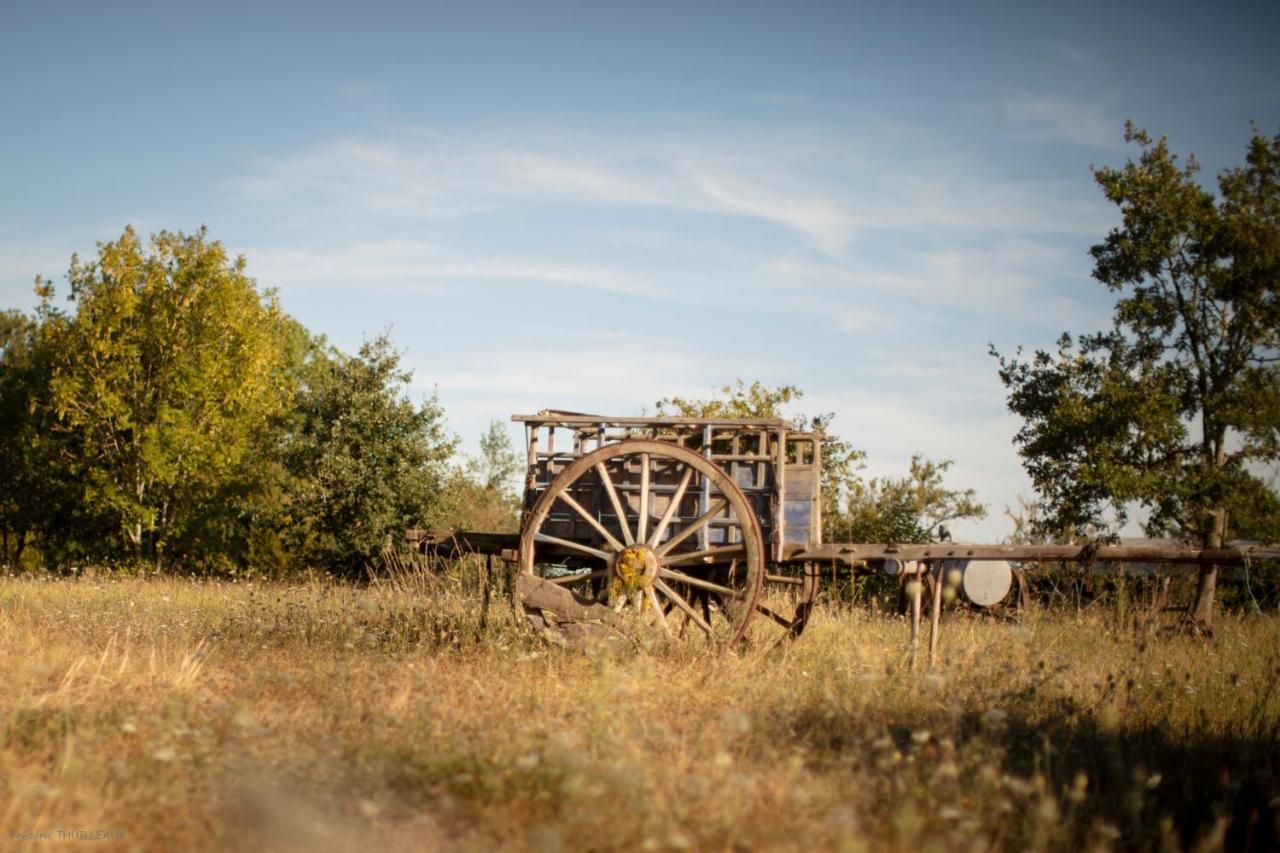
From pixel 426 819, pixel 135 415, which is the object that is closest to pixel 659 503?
pixel 426 819

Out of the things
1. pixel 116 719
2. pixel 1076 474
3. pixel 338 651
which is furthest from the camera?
pixel 1076 474

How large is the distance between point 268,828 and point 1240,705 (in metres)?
6.53

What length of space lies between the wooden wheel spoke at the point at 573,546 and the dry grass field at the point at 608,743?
0.75 metres

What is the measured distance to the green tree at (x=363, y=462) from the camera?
72.5 ft

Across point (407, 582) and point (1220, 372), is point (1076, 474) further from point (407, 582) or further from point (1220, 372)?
point (407, 582)

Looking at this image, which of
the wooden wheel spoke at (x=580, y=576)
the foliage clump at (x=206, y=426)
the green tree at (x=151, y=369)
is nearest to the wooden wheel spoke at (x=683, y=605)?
the wooden wheel spoke at (x=580, y=576)

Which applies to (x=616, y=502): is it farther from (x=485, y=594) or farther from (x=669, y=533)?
(x=485, y=594)

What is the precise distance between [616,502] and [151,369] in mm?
18694

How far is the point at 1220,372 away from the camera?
61.1 feet

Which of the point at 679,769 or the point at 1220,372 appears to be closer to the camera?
the point at 679,769

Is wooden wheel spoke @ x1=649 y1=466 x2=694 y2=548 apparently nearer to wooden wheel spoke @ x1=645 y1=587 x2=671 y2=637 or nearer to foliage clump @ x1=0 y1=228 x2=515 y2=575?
wooden wheel spoke @ x1=645 y1=587 x2=671 y2=637

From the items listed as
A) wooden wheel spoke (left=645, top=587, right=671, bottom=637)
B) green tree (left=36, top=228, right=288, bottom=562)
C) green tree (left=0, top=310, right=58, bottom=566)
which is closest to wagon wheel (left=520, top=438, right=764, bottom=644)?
wooden wheel spoke (left=645, top=587, right=671, bottom=637)

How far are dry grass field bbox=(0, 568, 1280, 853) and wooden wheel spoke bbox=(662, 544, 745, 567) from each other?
82 centimetres

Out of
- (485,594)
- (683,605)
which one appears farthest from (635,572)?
(485,594)
